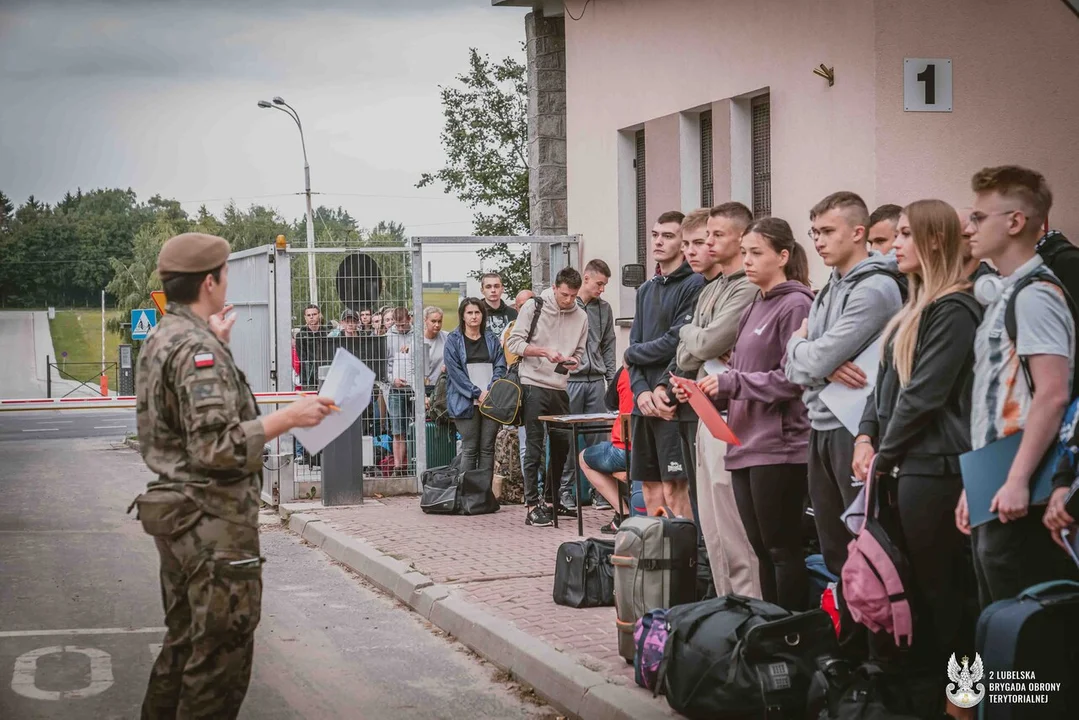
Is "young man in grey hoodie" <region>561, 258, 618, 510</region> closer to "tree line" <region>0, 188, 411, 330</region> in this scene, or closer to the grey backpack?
the grey backpack

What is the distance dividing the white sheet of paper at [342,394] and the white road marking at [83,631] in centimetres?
364

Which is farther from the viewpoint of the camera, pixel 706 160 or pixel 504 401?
pixel 706 160

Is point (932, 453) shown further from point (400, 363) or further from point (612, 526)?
point (400, 363)

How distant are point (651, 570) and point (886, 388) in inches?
66.0

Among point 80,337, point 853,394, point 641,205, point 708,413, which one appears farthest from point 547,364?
point 80,337

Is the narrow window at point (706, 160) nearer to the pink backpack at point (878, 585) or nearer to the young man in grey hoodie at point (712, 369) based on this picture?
the young man in grey hoodie at point (712, 369)

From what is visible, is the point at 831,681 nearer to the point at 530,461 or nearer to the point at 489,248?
the point at 530,461

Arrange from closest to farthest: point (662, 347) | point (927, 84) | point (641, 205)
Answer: point (662, 347) → point (927, 84) → point (641, 205)

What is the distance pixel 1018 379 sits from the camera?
4.66 m


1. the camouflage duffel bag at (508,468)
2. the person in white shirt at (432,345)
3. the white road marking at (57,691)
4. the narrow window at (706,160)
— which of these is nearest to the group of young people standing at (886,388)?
the white road marking at (57,691)

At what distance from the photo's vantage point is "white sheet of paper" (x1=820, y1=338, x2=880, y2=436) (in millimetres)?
5805

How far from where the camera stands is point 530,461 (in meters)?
12.2

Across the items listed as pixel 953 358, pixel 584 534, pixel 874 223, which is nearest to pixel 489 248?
pixel 584 534

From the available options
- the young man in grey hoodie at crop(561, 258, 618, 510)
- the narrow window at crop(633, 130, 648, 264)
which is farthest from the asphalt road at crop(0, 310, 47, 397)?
the young man in grey hoodie at crop(561, 258, 618, 510)
